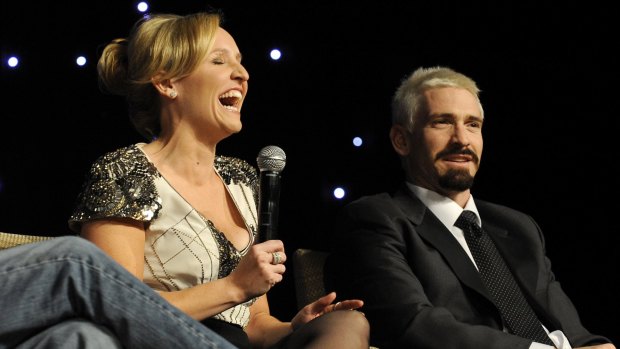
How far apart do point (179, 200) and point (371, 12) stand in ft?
4.46

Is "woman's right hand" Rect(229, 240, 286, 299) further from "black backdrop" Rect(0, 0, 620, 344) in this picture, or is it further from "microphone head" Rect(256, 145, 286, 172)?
"black backdrop" Rect(0, 0, 620, 344)

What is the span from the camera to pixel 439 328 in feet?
6.48

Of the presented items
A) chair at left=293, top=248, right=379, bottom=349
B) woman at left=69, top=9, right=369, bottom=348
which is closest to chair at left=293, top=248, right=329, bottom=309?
chair at left=293, top=248, right=379, bottom=349

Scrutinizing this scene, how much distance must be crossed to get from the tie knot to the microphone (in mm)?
788

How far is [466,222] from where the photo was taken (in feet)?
7.63

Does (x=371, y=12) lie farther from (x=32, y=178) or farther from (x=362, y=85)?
(x=32, y=178)

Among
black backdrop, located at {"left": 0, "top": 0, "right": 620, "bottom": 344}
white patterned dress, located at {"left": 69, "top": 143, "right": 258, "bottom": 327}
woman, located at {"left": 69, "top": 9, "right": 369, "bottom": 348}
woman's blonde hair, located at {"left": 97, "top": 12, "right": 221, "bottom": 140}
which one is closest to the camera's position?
woman, located at {"left": 69, "top": 9, "right": 369, "bottom": 348}

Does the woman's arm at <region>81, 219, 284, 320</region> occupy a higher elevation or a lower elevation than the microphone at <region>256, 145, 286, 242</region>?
lower

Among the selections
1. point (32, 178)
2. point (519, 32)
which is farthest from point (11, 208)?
point (519, 32)

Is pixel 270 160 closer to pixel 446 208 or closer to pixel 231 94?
pixel 231 94

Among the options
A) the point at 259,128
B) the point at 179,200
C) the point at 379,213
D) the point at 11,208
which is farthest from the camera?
the point at 259,128

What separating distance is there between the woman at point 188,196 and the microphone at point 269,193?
0.05m

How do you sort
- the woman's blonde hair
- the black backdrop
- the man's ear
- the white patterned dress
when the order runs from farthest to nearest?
the black backdrop
the man's ear
the woman's blonde hair
the white patterned dress

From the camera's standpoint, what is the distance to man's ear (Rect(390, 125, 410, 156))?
2.51m
